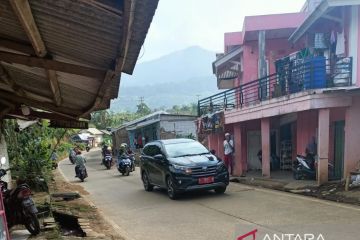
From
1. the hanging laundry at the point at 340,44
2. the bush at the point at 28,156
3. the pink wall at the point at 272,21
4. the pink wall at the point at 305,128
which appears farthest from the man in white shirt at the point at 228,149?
the bush at the point at 28,156

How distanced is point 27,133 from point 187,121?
63.8ft

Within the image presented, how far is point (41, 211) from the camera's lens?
9.47 meters

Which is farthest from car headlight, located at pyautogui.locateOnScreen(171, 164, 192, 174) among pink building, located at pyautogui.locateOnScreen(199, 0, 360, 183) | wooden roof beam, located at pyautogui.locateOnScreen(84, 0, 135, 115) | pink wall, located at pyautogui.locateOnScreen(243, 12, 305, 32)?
pink wall, located at pyautogui.locateOnScreen(243, 12, 305, 32)

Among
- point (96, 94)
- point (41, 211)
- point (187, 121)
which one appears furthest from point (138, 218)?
point (187, 121)

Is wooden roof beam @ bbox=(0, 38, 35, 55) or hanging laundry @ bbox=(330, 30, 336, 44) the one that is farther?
hanging laundry @ bbox=(330, 30, 336, 44)

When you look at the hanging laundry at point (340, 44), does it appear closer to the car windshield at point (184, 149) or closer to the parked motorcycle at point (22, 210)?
the car windshield at point (184, 149)

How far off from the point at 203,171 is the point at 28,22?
8.87 metres

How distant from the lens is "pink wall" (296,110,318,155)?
16125mm

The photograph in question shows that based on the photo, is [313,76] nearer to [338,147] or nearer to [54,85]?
[338,147]

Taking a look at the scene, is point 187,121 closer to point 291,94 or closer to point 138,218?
point 291,94

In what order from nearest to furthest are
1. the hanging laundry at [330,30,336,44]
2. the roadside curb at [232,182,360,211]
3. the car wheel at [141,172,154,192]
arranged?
the roadside curb at [232,182,360,211] < the hanging laundry at [330,30,336,44] < the car wheel at [141,172,154,192]

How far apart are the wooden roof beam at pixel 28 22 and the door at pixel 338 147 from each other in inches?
455

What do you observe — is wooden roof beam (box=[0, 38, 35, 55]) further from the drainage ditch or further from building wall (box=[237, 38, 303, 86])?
building wall (box=[237, 38, 303, 86])

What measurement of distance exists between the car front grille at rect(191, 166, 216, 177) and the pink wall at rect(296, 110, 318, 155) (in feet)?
18.0
